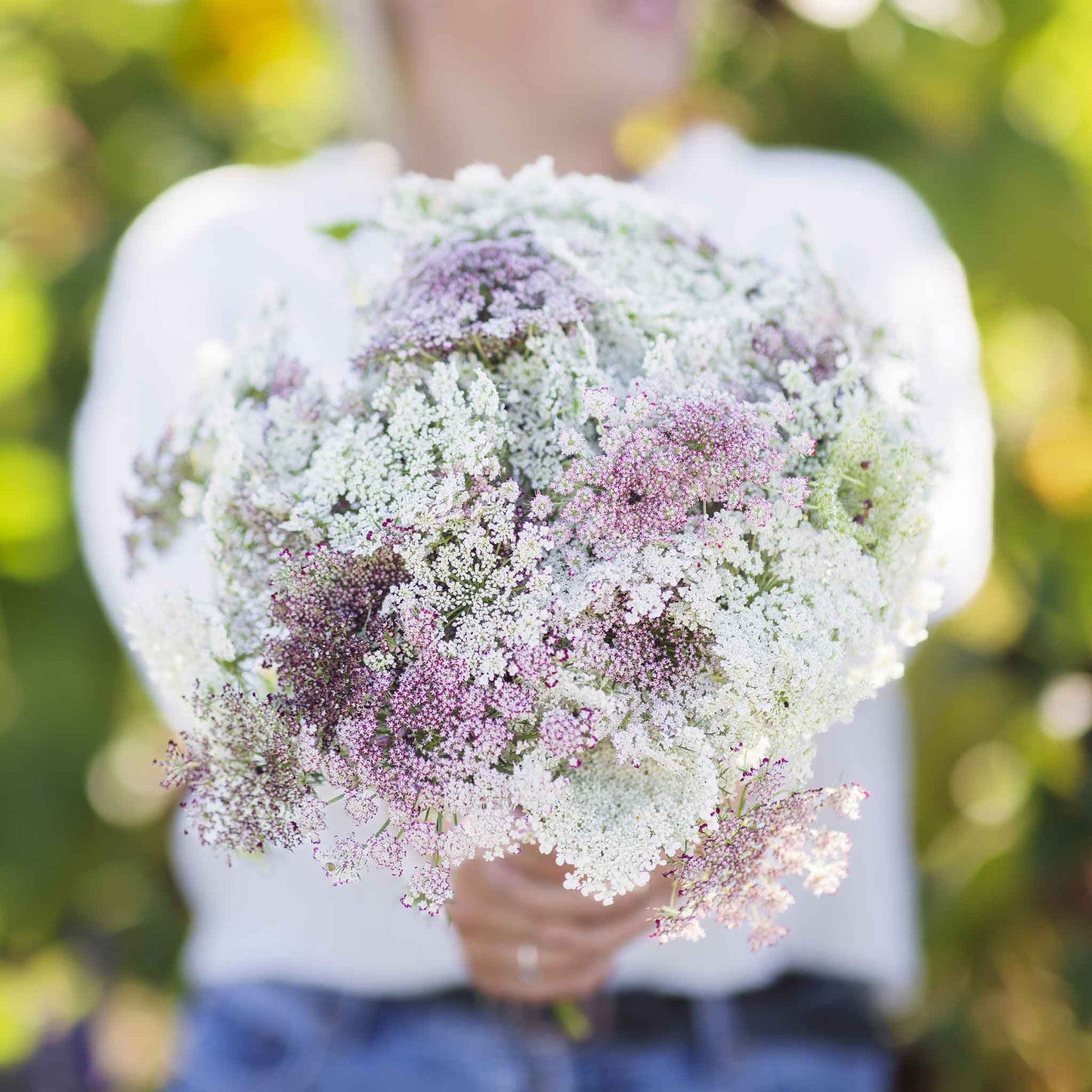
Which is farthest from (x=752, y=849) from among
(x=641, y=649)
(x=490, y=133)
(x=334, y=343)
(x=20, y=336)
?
(x=20, y=336)

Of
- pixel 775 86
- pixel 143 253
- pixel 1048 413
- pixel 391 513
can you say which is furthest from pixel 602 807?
pixel 775 86

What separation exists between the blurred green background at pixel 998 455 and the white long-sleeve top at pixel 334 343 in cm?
28

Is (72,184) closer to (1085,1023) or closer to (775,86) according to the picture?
(775,86)

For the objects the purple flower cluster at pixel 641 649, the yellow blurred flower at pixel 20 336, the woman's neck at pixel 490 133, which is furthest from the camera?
the yellow blurred flower at pixel 20 336

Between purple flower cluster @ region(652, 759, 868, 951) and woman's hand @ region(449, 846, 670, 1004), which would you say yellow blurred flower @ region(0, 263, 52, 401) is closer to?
woman's hand @ region(449, 846, 670, 1004)

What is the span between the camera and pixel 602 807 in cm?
47

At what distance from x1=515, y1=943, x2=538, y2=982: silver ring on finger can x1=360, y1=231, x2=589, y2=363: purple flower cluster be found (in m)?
0.36

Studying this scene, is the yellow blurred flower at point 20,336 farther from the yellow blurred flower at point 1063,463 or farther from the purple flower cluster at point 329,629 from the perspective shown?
the yellow blurred flower at point 1063,463

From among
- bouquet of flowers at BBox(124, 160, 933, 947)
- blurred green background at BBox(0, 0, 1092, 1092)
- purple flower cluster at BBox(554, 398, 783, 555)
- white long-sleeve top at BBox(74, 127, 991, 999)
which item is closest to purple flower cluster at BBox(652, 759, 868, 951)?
bouquet of flowers at BBox(124, 160, 933, 947)

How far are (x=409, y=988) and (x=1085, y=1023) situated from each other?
86 cm

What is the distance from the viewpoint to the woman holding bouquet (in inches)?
37.9

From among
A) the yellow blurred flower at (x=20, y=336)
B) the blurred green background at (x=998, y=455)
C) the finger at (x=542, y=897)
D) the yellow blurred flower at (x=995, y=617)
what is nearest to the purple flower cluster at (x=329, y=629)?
the finger at (x=542, y=897)

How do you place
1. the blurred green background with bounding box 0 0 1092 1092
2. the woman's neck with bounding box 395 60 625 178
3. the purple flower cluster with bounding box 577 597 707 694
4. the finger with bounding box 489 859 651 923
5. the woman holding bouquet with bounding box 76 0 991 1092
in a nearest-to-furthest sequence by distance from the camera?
the purple flower cluster with bounding box 577 597 707 694 < the finger with bounding box 489 859 651 923 < the woman holding bouquet with bounding box 76 0 991 1092 < the woman's neck with bounding box 395 60 625 178 < the blurred green background with bounding box 0 0 1092 1092

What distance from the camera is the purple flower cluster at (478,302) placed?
50cm
